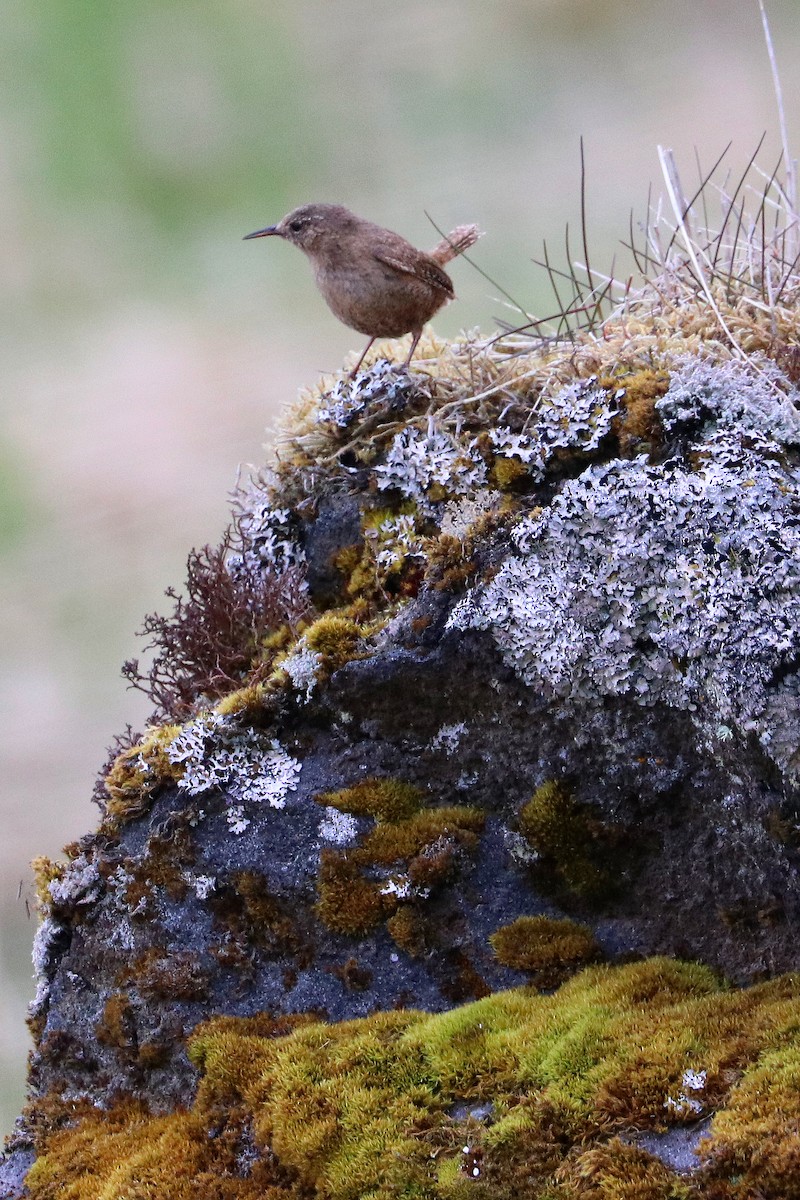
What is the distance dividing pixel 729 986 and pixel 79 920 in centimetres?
198

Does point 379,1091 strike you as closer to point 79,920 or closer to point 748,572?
→ point 79,920

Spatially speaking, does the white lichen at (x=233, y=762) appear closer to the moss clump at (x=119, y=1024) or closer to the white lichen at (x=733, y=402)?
the moss clump at (x=119, y=1024)

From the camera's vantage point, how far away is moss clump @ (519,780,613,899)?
307cm

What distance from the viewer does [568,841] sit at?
10.1ft

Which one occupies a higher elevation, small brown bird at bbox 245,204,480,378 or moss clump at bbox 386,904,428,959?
small brown bird at bbox 245,204,480,378

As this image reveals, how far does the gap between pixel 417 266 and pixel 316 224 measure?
1.68 ft

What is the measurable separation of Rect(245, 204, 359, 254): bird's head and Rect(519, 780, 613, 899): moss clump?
2.60 m

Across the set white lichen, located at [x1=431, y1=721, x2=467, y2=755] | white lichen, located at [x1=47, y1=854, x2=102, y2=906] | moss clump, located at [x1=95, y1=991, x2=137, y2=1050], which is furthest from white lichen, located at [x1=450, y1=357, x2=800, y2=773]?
moss clump, located at [x1=95, y1=991, x2=137, y2=1050]

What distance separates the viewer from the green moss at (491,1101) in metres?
2.29

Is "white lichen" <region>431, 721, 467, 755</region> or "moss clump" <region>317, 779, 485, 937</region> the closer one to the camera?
"moss clump" <region>317, 779, 485, 937</region>

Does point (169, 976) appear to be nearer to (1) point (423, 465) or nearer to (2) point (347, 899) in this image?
(2) point (347, 899)

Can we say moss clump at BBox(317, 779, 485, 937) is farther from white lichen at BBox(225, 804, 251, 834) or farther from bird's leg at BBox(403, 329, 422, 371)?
bird's leg at BBox(403, 329, 422, 371)

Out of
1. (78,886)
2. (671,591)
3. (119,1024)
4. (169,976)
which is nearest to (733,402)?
(671,591)

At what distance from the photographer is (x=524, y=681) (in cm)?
312
